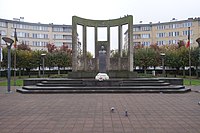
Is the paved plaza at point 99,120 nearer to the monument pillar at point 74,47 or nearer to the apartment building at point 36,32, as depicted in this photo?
the monument pillar at point 74,47

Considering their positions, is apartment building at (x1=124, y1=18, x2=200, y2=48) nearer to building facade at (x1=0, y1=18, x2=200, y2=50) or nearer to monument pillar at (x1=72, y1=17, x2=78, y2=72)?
building facade at (x1=0, y1=18, x2=200, y2=50)

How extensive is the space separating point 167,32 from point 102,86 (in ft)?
239

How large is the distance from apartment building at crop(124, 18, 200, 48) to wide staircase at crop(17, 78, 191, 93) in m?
65.1

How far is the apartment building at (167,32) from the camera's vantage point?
78.7m

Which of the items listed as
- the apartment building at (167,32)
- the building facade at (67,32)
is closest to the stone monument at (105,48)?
the building facade at (67,32)

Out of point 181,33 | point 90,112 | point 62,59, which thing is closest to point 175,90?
point 90,112

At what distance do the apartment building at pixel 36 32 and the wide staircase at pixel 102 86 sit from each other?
210 feet

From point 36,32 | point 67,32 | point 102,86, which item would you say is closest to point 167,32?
point 67,32

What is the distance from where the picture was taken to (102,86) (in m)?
18.7

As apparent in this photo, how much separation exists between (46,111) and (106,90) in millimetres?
8024

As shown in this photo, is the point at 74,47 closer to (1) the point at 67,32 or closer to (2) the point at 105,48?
(2) the point at 105,48

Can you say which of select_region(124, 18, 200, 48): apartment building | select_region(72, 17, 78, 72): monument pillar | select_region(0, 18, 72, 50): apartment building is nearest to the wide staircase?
select_region(72, 17, 78, 72): monument pillar

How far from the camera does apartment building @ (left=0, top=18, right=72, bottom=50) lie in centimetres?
7848

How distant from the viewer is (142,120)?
8.30m
